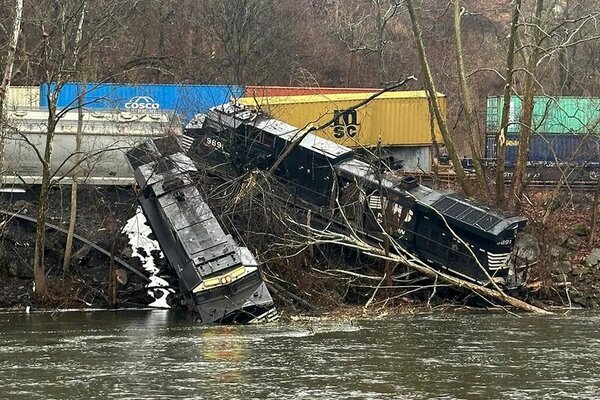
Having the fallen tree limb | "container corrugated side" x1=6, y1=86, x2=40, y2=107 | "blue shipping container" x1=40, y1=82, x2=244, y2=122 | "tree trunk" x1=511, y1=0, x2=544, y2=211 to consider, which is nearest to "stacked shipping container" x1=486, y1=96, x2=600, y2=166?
"tree trunk" x1=511, y1=0, x2=544, y2=211

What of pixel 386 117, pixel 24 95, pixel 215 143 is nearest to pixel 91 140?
pixel 215 143

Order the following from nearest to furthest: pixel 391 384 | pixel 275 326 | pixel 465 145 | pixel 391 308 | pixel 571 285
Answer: pixel 391 384 < pixel 275 326 < pixel 391 308 < pixel 571 285 < pixel 465 145

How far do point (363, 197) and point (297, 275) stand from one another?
8.32 feet

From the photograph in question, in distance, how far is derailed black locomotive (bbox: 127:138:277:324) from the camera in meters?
18.7

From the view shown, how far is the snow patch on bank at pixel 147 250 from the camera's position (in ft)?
73.4

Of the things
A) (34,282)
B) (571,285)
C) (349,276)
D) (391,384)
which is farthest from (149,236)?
(391,384)

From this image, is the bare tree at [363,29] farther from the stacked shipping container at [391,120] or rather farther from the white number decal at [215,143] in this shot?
the white number decal at [215,143]

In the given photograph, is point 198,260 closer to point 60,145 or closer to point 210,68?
point 60,145

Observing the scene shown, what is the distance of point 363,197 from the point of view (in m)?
22.3

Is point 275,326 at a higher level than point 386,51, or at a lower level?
lower

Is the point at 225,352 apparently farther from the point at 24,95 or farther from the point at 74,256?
the point at 24,95

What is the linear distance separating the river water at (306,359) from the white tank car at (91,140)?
751 centimetres

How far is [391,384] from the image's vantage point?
12703mm

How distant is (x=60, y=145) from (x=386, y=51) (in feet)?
111
